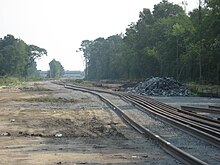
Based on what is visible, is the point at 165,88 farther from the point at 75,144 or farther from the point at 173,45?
the point at 75,144

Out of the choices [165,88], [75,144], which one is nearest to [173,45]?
[165,88]

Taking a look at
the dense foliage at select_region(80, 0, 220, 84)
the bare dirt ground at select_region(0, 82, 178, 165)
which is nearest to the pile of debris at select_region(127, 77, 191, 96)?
the dense foliage at select_region(80, 0, 220, 84)

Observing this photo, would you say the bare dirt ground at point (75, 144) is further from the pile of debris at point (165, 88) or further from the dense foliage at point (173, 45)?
the dense foliage at point (173, 45)

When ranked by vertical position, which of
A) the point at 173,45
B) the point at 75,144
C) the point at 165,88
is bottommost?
the point at 75,144

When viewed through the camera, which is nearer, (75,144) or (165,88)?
(75,144)

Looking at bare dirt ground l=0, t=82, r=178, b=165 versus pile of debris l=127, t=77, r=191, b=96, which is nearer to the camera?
bare dirt ground l=0, t=82, r=178, b=165

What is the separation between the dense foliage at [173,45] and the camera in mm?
56997

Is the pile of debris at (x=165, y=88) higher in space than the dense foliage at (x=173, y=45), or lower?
lower

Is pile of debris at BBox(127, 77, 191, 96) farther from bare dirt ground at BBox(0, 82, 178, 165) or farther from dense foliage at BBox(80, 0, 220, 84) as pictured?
bare dirt ground at BBox(0, 82, 178, 165)

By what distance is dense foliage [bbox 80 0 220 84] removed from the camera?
57.0 m

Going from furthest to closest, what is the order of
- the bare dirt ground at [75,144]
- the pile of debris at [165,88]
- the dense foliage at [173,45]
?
the dense foliage at [173,45], the pile of debris at [165,88], the bare dirt ground at [75,144]

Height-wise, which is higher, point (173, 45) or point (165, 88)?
point (173, 45)

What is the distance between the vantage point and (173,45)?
7981cm

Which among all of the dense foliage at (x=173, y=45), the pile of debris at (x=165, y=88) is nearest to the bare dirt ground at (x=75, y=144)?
the pile of debris at (x=165, y=88)
